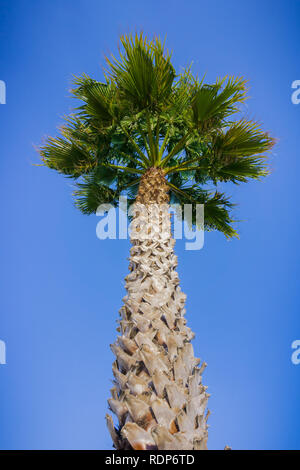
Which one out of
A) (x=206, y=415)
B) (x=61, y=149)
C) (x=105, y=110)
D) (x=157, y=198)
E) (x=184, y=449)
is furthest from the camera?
(x=61, y=149)

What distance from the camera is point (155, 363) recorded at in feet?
9.66

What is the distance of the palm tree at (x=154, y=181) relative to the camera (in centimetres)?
279

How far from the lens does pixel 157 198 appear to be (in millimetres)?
4691

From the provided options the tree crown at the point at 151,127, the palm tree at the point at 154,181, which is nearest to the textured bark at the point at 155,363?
the palm tree at the point at 154,181

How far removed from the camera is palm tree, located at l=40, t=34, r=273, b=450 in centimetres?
279

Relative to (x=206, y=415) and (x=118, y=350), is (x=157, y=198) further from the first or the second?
(x=206, y=415)

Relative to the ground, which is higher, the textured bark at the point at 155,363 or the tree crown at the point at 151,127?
the tree crown at the point at 151,127

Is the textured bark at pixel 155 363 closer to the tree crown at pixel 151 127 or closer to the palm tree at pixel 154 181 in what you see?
the palm tree at pixel 154 181

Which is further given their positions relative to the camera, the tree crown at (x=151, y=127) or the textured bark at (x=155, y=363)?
the tree crown at (x=151, y=127)

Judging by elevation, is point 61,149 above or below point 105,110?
below

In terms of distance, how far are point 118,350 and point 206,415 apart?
1112 mm

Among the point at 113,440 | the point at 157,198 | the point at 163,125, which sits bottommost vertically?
the point at 113,440

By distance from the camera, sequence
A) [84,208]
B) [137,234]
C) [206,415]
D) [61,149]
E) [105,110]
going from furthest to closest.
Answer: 1. [84,208]
2. [61,149]
3. [105,110]
4. [137,234]
5. [206,415]

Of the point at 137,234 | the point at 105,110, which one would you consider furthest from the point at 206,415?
the point at 105,110
